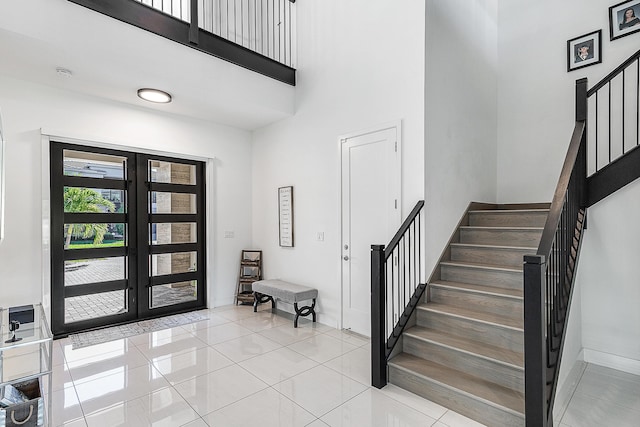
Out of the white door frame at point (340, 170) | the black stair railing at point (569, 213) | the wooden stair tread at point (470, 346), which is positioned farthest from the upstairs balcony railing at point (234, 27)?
the wooden stair tread at point (470, 346)

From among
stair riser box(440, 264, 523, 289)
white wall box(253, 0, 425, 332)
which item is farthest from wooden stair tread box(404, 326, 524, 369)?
white wall box(253, 0, 425, 332)

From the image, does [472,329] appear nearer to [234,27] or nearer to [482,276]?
[482,276]

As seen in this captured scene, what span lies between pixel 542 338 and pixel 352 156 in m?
2.69

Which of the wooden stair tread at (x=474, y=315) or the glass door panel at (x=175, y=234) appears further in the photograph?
the glass door panel at (x=175, y=234)

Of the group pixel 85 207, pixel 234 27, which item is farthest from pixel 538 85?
pixel 85 207

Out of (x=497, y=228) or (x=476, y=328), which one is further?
(x=497, y=228)

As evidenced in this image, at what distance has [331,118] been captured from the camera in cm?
428

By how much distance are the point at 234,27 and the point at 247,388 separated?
16.4ft

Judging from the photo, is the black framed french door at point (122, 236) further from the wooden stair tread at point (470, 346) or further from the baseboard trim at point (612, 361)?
the baseboard trim at point (612, 361)

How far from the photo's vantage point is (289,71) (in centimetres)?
474

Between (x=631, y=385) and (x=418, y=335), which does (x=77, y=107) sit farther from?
(x=631, y=385)

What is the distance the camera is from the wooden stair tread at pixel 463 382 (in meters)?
2.23

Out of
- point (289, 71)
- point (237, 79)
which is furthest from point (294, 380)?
point (289, 71)

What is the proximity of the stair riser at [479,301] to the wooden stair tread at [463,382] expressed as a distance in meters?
0.63
